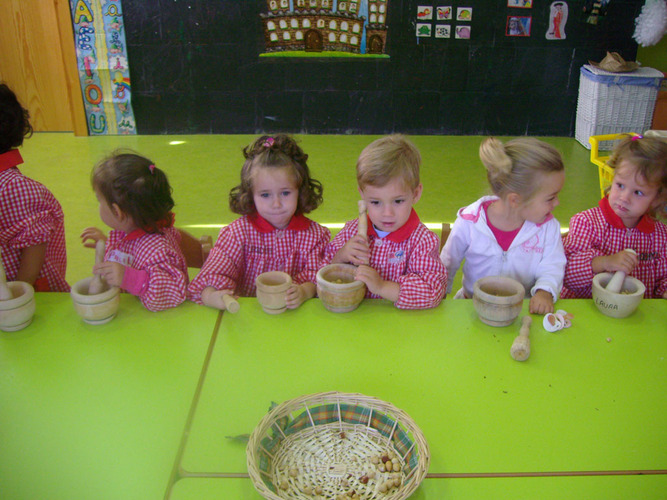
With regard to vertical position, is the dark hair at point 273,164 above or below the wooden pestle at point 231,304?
above

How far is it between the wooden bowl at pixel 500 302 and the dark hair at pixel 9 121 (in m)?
1.47

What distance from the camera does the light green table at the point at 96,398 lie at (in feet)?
3.07

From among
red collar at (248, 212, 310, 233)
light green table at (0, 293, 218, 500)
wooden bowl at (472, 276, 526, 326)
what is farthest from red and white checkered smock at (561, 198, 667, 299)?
light green table at (0, 293, 218, 500)

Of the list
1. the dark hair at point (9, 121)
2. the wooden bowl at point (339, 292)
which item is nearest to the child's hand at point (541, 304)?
the wooden bowl at point (339, 292)

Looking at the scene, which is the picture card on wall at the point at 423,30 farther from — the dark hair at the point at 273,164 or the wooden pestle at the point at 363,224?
the wooden pestle at the point at 363,224

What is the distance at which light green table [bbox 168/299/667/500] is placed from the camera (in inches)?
37.9

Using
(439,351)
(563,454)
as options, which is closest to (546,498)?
(563,454)

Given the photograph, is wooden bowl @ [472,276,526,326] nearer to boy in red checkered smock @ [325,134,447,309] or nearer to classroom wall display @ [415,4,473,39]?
boy in red checkered smock @ [325,134,447,309]

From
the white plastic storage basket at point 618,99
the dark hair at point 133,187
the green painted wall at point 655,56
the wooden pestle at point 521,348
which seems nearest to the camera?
the wooden pestle at point 521,348

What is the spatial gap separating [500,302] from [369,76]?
154 inches

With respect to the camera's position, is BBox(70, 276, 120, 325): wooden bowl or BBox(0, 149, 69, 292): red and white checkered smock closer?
BBox(70, 276, 120, 325): wooden bowl

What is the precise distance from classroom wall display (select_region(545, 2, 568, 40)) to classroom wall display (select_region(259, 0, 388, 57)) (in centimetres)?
135

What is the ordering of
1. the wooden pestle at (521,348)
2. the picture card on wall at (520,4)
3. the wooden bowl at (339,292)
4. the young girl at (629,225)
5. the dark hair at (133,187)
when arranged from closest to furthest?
1. the wooden pestle at (521,348)
2. the wooden bowl at (339,292)
3. the dark hair at (133,187)
4. the young girl at (629,225)
5. the picture card on wall at (520,4)

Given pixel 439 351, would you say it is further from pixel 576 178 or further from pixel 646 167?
pixel 576 178
